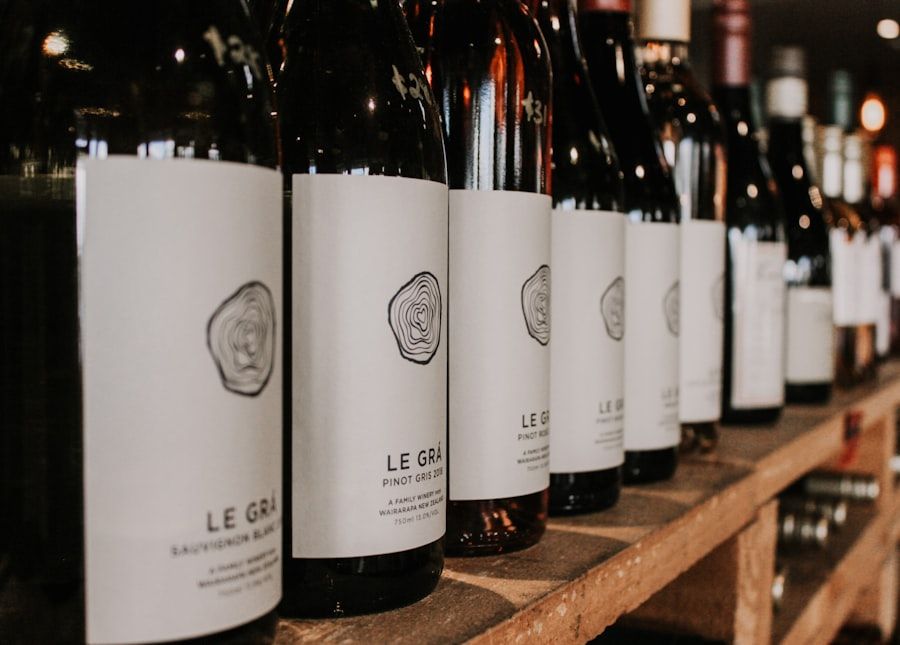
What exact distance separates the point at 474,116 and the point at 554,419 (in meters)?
0.16

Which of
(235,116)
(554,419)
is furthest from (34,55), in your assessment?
(554,419)

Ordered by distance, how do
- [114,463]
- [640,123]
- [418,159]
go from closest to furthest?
1. [114,463]
2. [418,159]
3. [640,123]

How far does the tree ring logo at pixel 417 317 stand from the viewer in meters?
0.34

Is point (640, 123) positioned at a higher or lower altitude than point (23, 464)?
higher

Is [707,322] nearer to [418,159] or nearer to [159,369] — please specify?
[418,159]

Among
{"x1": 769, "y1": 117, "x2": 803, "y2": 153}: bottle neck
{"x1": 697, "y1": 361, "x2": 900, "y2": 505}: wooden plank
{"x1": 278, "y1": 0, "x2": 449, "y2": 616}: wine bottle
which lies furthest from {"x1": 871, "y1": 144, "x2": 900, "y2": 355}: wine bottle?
{"x1": 278, "y1": 0, "x2": 449, "y2": 616}: wine bottle

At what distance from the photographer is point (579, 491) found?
20.4 inches

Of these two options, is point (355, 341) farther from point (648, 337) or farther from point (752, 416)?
point (752, 416)

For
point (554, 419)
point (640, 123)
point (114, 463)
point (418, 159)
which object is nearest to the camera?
point (114, 463)

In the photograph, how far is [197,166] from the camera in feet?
0.89

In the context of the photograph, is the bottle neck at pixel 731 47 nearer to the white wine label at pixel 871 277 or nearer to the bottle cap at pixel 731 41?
the bottle cap at pixel 731 41

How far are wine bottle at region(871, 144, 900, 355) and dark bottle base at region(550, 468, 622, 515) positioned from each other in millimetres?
1201

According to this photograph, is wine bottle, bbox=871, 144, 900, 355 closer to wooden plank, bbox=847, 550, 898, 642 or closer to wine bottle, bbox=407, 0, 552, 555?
wooden plank, bbox=847, 550, 898, 642

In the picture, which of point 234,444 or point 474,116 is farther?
point 474,116
